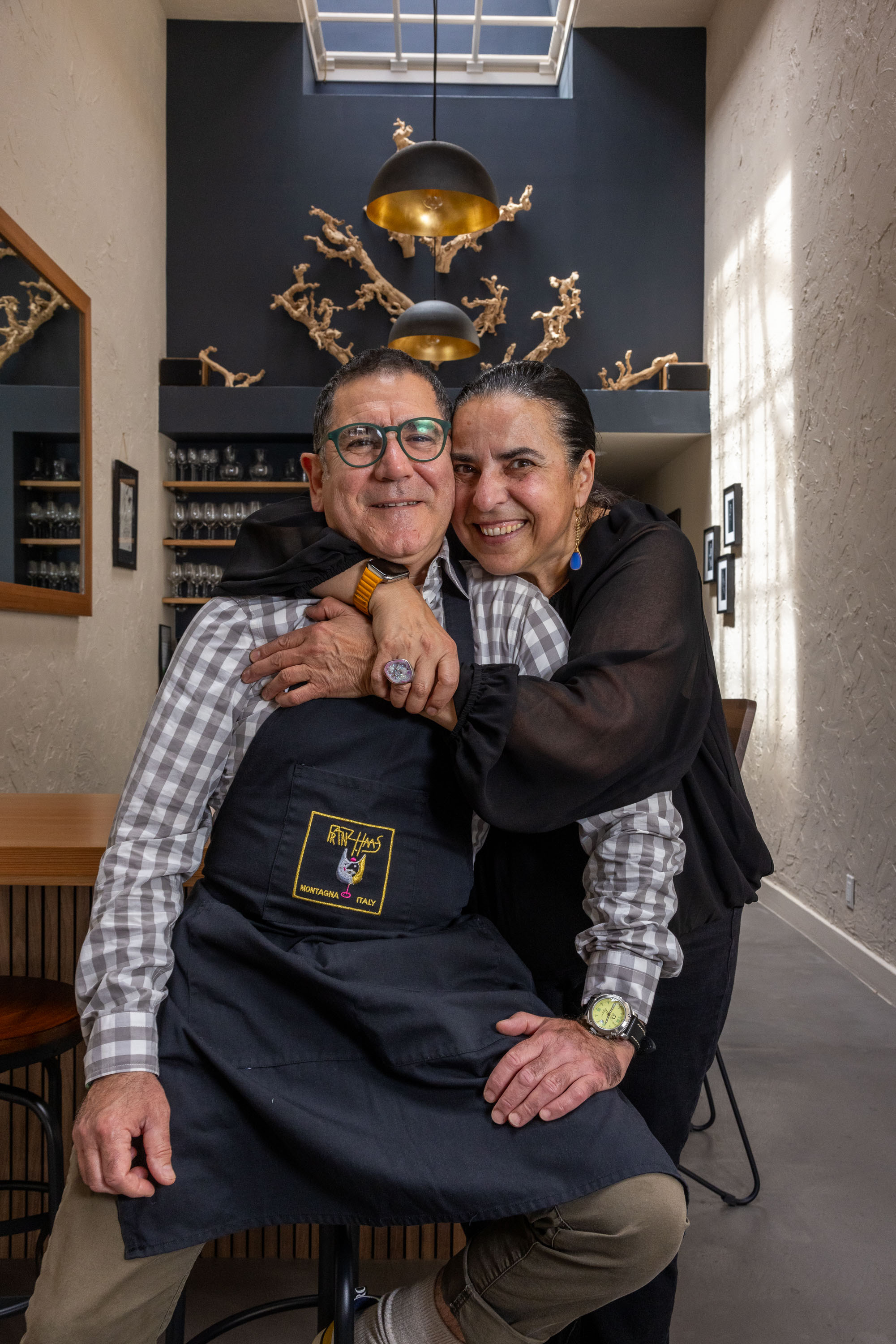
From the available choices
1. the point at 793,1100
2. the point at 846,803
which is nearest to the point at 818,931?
the point at 846,803

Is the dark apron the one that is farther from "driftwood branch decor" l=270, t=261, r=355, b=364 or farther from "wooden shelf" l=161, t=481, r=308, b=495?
"driftwood branch decor" l=270, t=261, r=355, b=364

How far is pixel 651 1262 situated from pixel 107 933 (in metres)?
0.71

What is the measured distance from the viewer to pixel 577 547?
1524 millimetres

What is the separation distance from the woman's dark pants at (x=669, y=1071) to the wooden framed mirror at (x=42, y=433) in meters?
3.37

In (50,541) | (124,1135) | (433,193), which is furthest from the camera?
(50,541)

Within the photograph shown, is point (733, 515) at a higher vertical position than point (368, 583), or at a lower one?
higher

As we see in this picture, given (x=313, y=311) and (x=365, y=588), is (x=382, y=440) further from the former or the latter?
(x=313, y=311)

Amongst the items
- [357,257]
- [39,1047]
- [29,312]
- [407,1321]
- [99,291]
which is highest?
[357,257]

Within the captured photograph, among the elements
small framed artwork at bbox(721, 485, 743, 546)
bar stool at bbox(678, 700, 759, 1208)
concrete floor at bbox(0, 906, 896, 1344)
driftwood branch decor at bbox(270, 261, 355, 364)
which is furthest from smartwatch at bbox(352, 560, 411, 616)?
driftwood branch decor at bbox(270, 261, 355, 364)

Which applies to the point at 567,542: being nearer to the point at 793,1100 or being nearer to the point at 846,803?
the point at 793,1100

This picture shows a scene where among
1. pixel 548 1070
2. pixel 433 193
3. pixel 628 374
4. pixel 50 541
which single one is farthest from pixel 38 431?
pixel 628 374

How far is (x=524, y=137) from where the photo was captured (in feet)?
23.9

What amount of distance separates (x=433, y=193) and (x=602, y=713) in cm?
371

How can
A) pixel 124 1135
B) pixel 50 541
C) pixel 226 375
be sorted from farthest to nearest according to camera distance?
pixel 226 375, pixel 50 541, pixel 124 1135
